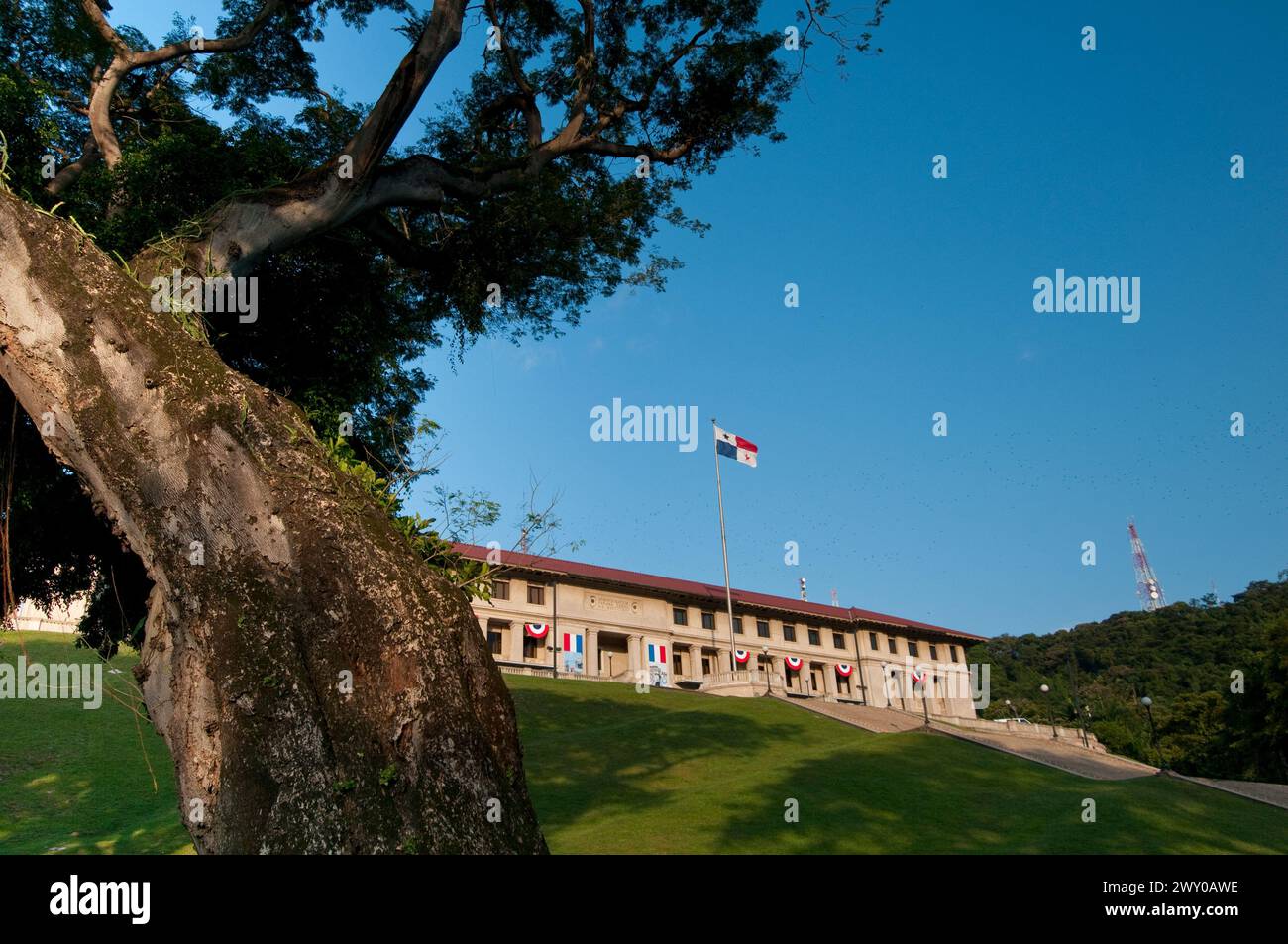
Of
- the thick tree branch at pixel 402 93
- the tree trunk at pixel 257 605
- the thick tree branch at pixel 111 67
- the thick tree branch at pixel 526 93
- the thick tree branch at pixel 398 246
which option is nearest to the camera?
the tree trunk at pixel 257 605

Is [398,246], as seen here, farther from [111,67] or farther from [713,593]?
[713,593]

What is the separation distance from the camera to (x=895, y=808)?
13.3 metres

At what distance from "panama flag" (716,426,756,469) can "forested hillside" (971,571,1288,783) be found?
67.3 feet

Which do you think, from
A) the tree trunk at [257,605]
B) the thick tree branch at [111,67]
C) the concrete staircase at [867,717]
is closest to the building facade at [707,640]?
the concrete staircase at [867,717]

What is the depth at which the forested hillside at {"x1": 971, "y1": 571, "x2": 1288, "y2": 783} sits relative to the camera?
36188 millimetres

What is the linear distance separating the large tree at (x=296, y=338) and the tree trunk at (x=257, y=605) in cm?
1

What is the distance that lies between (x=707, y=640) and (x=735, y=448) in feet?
73.4

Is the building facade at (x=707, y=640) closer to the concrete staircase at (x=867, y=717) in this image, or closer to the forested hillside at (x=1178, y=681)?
the concrete staircase at (x=867, y=717)

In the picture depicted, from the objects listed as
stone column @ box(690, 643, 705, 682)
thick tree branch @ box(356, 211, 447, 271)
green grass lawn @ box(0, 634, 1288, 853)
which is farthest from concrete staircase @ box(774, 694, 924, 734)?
thick tree branch @ box(356, 211, 447, 271)

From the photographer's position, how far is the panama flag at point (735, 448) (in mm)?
36844

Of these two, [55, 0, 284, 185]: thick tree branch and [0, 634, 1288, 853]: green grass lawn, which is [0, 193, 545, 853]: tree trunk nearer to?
[55, 0, 284, 185]: thick tree branch

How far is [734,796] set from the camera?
13602mm
